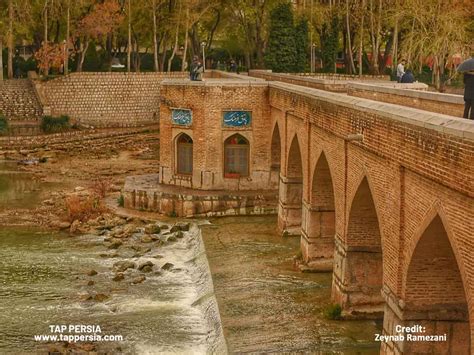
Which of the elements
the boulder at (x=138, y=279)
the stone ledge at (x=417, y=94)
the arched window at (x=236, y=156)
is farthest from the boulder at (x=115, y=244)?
the stone ledge at (x=417, y=94)

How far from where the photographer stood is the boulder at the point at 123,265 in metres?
24.5

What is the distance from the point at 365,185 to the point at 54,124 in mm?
38813

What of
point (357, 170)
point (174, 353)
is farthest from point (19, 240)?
point (357, 170)

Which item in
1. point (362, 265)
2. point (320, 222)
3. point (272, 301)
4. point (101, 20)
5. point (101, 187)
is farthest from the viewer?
point (101, 20)

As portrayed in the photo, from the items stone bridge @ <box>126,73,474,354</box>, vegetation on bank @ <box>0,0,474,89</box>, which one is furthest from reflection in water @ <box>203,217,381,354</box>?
vegetation on bank @ <box>0,0,474,89</box>

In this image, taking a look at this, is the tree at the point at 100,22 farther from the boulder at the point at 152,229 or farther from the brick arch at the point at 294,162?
the brick arch at the point at 294,162

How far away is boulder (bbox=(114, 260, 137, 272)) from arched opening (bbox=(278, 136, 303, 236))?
5197 millimetres

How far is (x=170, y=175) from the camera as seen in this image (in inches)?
1324

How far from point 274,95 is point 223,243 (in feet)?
22.0

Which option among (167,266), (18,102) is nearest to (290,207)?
(167,266)

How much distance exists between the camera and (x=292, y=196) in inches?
1117

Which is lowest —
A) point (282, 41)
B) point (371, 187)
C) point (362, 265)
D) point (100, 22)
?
point (362, 265)

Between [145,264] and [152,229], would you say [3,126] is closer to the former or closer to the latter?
[152,229]

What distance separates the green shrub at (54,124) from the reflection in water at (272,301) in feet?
92.9
